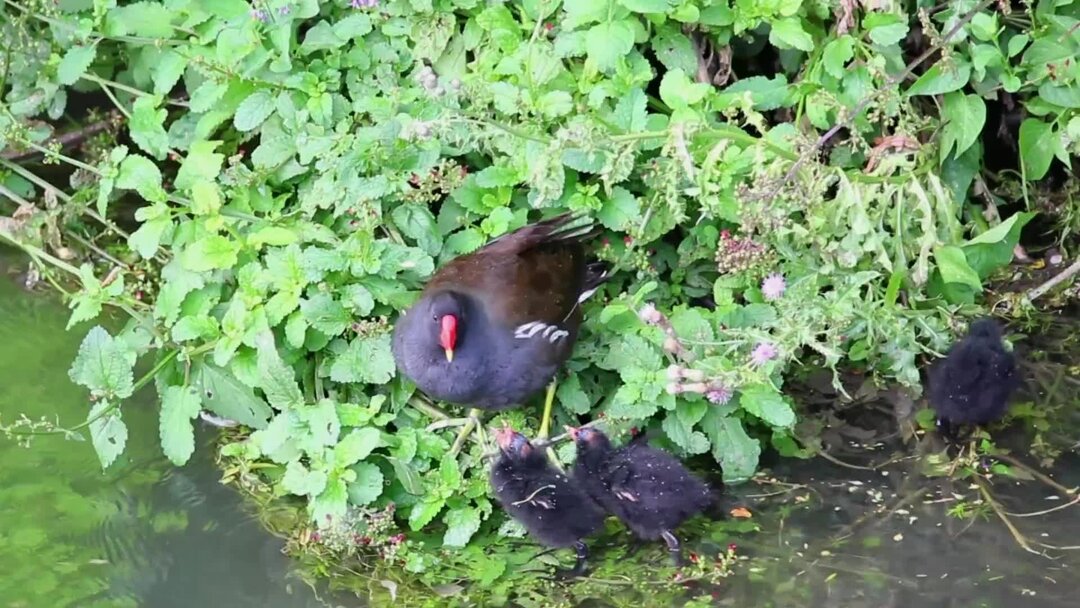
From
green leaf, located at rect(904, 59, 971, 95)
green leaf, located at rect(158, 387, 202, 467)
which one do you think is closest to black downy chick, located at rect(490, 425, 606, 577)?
green leaf, located at rect(158, 387, 202, 467)

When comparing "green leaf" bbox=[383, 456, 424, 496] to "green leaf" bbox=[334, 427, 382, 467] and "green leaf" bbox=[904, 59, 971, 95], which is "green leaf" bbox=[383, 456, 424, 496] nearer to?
"green leaf" bbox=[334, 427, 382, 467]

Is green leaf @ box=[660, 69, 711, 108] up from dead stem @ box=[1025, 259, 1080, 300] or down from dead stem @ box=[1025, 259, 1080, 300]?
up

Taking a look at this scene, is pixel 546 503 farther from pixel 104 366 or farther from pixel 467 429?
pixel 104 366

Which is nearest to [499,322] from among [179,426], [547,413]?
[547,413]

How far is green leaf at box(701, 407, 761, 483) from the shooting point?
2.64 meters

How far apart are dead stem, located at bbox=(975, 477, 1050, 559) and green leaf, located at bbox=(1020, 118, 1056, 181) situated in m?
0.78

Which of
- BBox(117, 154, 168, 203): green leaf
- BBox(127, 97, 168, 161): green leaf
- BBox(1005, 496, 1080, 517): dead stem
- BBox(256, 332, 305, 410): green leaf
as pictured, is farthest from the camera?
BBox(127, 97, 168, 161): green leaf

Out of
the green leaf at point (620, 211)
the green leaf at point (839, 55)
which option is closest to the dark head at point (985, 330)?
the green leaf at point (839, 55)

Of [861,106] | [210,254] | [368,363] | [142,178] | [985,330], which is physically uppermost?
[861,106]

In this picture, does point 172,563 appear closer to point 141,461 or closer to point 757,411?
point 141,461

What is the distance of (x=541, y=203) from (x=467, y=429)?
1.75ft

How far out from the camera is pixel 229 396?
276cm

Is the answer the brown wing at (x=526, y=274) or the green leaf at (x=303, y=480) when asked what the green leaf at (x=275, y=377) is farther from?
the brown wing at (x=526, y=274)

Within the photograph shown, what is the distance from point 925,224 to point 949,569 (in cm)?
77
